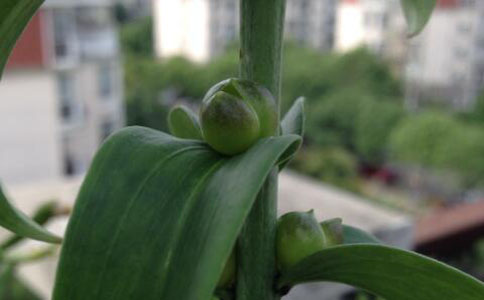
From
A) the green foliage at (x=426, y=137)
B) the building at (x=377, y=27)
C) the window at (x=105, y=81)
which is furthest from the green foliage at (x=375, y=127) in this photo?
the window at (x=105, y=81)

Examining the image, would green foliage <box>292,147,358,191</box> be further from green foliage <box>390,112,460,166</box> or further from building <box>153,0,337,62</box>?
building <box>153,0,337,62</box>

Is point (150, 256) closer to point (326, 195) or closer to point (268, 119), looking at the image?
point (268, 119)

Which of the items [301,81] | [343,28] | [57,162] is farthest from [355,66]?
[57,162]

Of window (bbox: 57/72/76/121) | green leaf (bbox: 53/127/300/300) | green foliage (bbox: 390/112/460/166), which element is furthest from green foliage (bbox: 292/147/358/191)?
green leaf (bbox: 53/127/300/300)

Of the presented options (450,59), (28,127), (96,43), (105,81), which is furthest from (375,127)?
(28,127)

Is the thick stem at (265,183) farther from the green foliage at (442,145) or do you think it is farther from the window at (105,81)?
the green foliage at (442,145)

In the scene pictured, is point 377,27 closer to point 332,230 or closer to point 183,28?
point 183,28
